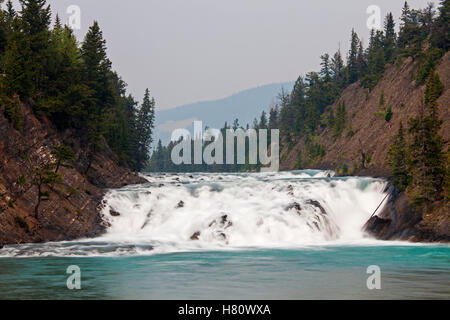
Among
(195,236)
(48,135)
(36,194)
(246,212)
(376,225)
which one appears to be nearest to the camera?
(36,194)

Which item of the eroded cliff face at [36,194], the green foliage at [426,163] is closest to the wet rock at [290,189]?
the green foliage at [426,163]

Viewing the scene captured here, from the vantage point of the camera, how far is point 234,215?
37812 mm

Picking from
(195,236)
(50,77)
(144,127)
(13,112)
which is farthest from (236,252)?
(144,127)

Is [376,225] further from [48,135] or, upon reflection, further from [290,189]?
[48,135]

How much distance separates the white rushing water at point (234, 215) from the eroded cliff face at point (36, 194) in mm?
1571

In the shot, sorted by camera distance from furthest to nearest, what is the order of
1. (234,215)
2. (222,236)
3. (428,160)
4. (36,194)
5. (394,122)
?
(394,122) → (234,215) → (222,236) → (428,160) → (36,194)

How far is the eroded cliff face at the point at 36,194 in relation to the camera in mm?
31922

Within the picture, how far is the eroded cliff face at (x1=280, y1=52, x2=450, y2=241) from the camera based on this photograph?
1334 inches

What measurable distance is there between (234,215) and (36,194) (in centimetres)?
1419

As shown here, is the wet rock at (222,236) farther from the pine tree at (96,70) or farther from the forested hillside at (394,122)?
the pine tree at (96,70)

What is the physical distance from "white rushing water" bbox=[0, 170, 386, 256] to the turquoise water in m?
4.46

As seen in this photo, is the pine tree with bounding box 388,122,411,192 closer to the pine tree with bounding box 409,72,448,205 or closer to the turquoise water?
the pine tree with bounding box 409,72,448,205

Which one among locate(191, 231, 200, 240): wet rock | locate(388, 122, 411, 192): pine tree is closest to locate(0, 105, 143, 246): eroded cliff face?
locate(191, 231, 200, 240): wet rock

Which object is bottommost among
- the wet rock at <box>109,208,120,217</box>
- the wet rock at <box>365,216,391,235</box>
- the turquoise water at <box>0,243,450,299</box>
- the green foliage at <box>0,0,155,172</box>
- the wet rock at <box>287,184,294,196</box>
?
the turquoise water at <box>0,243,450,299</box>
